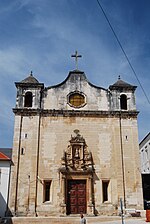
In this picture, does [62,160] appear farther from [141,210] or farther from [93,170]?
[141,210]

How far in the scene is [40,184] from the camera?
20.4 metres

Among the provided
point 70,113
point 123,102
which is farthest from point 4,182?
point 123,102

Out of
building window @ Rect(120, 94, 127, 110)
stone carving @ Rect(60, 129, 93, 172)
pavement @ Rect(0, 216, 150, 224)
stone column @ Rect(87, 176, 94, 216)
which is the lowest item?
pavement @ Rect(0, 216, 150, 224)

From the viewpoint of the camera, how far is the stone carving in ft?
68.5

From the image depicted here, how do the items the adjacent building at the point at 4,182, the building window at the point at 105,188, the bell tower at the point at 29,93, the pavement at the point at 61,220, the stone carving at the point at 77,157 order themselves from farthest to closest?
the bell tower at the point at 29,93 < the stone carving at the point at 77,157 < the building window at the point at 105,188 < the adjacent building at the point at 4,182 < the pavement at the point at 61,220

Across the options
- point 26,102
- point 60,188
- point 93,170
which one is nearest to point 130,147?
point 93,170

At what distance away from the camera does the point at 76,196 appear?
20.5 m

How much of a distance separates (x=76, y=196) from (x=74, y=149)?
3.64 m

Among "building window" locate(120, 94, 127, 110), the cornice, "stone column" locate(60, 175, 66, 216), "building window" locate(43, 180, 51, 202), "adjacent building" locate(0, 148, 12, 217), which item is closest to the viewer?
"stone column" locate(60, 175, 66, 216)

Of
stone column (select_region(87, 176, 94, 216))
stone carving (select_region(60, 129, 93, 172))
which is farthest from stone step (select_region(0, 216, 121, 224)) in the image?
stone carving (select_region(60, 129, 93, 172))

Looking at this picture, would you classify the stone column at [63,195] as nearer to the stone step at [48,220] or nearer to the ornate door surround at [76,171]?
the ornate door surround at [76,171]

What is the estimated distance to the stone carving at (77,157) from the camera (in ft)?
68.5

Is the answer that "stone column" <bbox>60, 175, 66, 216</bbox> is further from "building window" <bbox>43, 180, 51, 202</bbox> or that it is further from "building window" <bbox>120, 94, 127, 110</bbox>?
"building window" <bbox>120, 94, 127, 110</bbox>

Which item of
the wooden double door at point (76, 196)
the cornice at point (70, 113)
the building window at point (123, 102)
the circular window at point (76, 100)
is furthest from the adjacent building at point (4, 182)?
the building window at point (123, 102)
